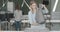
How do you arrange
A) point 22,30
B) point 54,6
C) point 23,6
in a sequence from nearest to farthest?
point 22,30
point 54,6
point 23,6

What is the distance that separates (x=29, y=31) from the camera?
11.3m

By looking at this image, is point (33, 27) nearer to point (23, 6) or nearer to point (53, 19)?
point (53, 19)

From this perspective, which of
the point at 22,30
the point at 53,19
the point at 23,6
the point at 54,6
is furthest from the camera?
the point at 23,6

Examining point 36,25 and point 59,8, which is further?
point 59,8

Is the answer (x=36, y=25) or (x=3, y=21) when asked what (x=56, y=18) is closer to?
(x=3, y=21)

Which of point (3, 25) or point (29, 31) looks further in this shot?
point (3, 25)

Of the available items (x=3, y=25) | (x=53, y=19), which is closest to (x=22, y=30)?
(x=3, y=25)

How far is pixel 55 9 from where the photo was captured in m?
15.6

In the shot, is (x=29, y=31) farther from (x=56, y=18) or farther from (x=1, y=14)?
(x=1, y=14)

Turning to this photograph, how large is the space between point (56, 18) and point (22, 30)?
267 cm

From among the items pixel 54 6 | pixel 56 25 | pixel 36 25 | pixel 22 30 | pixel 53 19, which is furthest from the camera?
pixel 54 6

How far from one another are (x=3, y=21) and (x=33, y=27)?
3.47 meters

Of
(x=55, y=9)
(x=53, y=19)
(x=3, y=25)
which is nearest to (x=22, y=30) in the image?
(x=3, y=25)

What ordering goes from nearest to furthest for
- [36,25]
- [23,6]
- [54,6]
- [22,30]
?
1. [36,25]
2. [22,30]
3. [54,6]
4. [23,6]
